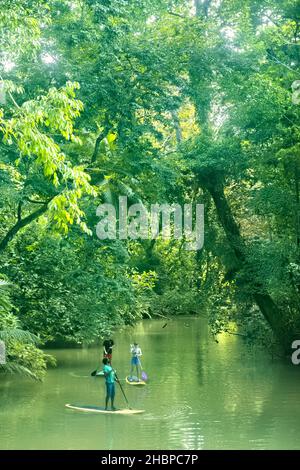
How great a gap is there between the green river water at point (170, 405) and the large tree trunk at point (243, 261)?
105 centimetres

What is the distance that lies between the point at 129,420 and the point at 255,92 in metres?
10.9

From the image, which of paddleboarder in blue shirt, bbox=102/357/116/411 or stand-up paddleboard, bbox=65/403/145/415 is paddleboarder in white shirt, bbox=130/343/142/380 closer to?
stand-up paddleboard, bbox=65/403/145/415

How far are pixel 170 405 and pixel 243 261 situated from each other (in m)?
8.70

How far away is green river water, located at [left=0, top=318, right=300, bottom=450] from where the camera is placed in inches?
545

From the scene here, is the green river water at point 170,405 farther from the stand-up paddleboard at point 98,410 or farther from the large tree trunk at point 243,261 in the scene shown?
the large tree trunk at point 243,261

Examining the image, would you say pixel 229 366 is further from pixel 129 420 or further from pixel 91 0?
pixel 91 0

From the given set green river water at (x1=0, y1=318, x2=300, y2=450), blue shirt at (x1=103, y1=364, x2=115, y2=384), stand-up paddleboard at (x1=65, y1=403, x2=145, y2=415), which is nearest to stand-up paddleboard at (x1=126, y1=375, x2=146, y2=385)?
green river water at (x1=0, y1=318, x2=300, y2=450)

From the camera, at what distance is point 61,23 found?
64.2 ft

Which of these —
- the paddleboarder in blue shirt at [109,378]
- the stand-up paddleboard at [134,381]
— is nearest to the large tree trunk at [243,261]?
the stand-up paddleboard at [134,381]

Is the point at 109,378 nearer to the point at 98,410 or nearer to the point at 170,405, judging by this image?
the point at 98,410
